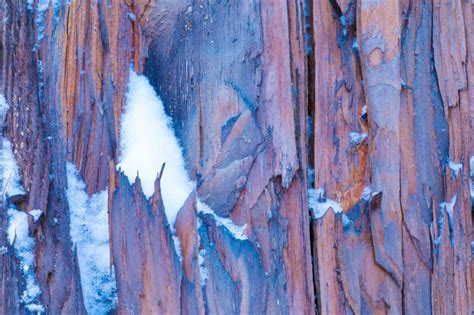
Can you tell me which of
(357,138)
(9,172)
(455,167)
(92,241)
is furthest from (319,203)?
(9,172)

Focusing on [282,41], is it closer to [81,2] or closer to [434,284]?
[81,2]

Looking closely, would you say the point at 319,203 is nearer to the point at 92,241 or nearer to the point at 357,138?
the point at 357,138

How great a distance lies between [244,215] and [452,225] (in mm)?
338

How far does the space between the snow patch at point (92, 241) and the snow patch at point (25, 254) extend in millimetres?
64

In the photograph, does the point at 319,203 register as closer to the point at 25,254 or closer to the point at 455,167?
the point at 455,167

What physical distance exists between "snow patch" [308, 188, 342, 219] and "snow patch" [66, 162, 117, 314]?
32cm

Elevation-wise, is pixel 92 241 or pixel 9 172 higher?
pixel 9 172

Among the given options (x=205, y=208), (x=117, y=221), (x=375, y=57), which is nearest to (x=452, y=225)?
(x=375, y=57)

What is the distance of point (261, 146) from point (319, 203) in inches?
5.1

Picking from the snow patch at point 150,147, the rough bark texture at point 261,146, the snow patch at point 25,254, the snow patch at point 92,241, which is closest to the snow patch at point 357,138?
the rough bark texture at point 261,146

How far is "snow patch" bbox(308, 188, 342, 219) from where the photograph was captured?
77 cm

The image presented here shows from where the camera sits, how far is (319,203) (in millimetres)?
777

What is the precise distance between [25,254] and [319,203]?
0.44m

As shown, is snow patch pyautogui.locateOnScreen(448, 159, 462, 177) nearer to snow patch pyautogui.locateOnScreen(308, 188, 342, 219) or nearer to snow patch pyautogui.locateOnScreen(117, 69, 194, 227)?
snow patch pyautogui.locateOnScreen(308, 188, 342, 219)
